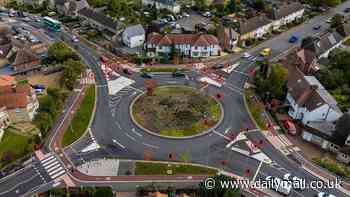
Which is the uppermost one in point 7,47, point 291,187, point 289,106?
point 7,47

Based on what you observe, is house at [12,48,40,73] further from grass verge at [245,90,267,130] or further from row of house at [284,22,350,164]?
row of house at [284,22,350,164]

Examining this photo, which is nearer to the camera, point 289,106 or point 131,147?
point 131,147

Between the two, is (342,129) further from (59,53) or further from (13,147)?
(59,53)

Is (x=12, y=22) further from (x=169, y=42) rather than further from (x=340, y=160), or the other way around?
(x=340, y=160)

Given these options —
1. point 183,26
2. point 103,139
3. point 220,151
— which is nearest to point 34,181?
point 103,139

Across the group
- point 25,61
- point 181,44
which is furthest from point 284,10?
point 25,61

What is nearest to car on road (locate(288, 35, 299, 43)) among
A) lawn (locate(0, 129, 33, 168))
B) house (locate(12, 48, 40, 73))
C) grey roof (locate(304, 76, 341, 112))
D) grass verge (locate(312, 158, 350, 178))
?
grey roof (locate(304, 76, 341, 112))

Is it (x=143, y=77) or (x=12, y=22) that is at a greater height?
(x=12, y=22)

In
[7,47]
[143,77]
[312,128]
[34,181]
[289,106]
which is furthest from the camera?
[7,47]
